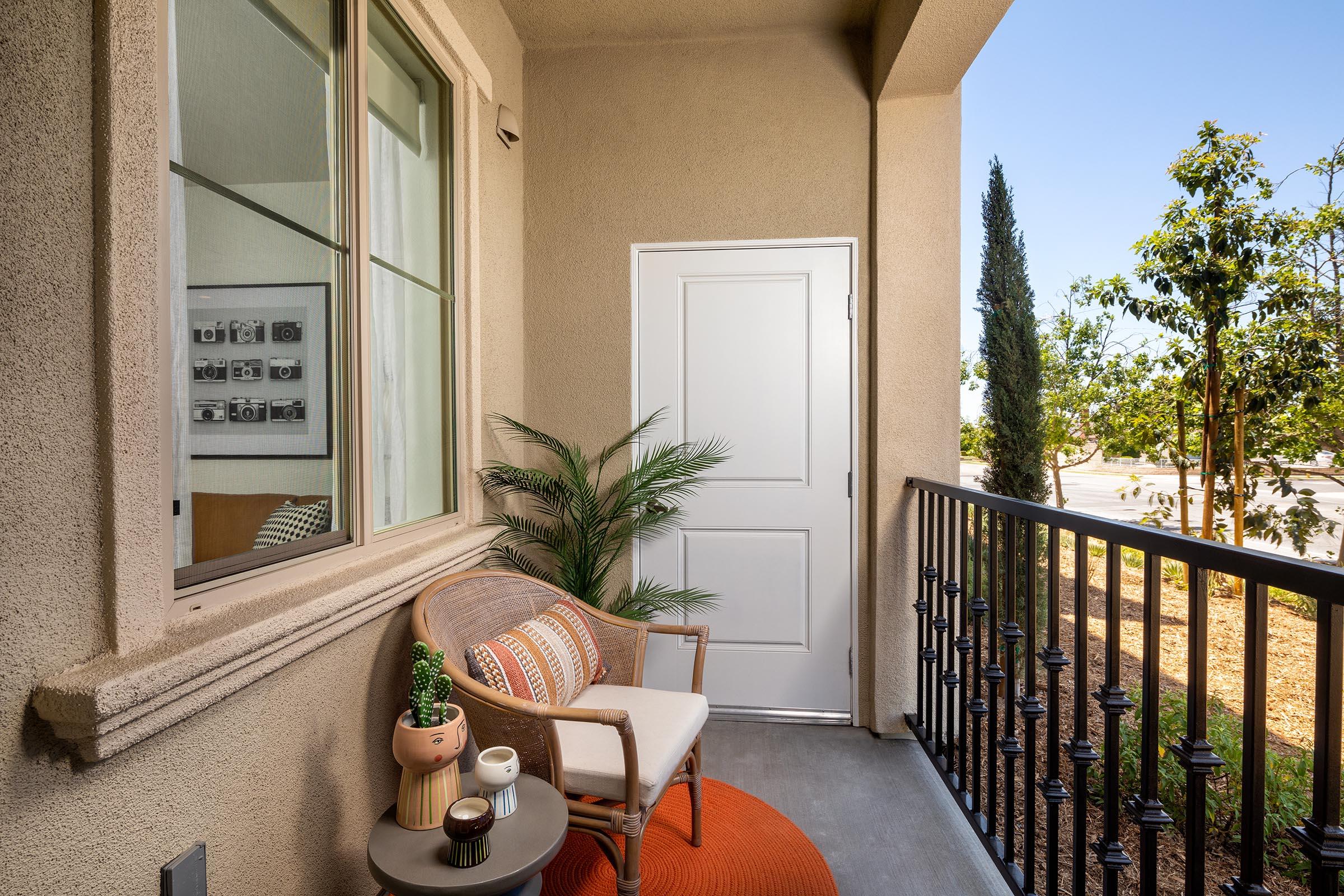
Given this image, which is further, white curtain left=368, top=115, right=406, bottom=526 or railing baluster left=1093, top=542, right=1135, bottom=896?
white curtain left=368, top=115, right=406, bottom=526

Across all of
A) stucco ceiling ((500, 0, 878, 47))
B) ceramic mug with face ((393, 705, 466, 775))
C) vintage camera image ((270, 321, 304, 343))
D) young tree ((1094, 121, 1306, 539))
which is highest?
stucco ceiling ((500, 0, 878, 47))

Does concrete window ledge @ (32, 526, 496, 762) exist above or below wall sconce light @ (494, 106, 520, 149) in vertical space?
below

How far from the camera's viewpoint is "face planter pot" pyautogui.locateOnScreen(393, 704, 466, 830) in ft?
3.98

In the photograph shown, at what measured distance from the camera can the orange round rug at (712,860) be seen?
5.60 feet

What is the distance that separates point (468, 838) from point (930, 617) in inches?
72.7

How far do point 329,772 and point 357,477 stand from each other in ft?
2.24

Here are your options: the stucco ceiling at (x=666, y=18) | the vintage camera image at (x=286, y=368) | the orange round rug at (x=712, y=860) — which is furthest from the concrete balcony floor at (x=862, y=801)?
the stucco ceiling at (x=666, y=18)

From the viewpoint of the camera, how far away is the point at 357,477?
1.60 m

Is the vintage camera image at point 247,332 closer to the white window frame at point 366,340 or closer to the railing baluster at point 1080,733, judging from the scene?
the white window frame at point 366,340

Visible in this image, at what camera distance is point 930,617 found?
2.38 meters

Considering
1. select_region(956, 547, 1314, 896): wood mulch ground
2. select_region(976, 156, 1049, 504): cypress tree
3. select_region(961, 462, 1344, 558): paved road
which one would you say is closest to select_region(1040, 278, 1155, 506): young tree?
select_region(961, 462, 1344, 558): paved road

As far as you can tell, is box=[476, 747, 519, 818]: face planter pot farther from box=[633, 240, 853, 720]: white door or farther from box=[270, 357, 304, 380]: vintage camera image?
box=[633, 240, 853, 720]: white door

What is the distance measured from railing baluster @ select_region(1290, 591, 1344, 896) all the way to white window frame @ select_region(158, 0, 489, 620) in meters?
1.64

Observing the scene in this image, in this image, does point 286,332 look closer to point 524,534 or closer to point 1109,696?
→ point 524,534
